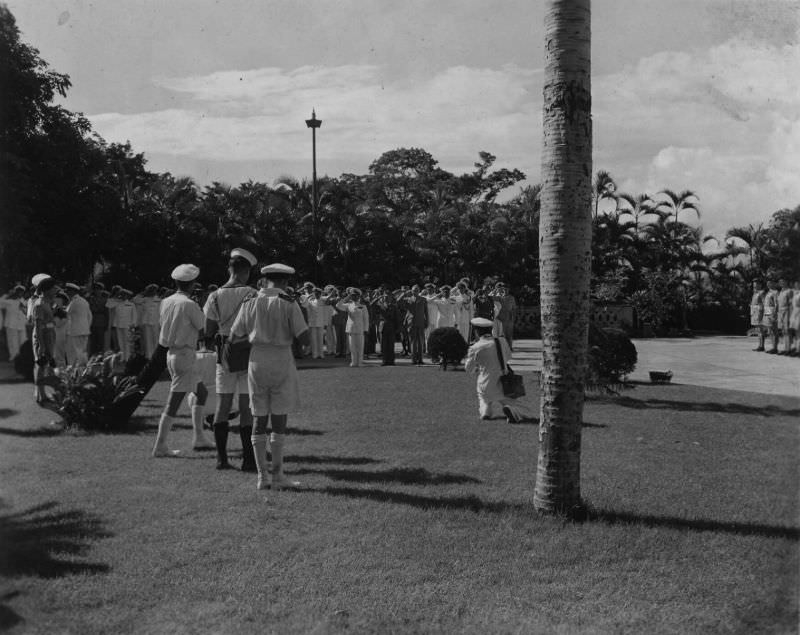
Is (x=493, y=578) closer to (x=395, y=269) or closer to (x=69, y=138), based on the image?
(x=69, y=138)

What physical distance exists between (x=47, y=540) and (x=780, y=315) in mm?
18652

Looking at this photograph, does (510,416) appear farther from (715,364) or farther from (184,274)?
(715,364)

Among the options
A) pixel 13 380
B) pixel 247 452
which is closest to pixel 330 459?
pixel 247 452

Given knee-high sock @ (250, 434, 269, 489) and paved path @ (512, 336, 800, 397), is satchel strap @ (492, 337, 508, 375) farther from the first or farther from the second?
paved path @ (512, 336, 800, 397)

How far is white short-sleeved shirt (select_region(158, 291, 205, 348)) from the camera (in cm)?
820

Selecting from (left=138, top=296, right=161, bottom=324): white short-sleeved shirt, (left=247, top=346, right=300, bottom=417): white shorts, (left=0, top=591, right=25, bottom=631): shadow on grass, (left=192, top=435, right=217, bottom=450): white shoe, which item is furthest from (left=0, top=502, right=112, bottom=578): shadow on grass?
(left=138, top=296, right=161, bottom=324): white short-sleeved shirt

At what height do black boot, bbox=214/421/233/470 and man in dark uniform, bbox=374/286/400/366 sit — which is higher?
man in dark uniform, bbox=374/286/400/366

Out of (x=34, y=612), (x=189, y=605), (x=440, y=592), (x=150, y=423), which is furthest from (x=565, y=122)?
(x=150, y=423)

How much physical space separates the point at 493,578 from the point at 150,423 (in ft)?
22.1

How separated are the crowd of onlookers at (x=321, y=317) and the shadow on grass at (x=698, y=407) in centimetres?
701

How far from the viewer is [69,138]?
1551 centimetres

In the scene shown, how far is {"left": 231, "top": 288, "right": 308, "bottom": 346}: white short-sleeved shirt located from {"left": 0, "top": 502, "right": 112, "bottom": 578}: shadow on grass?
77.8 inches

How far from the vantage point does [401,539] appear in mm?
5645

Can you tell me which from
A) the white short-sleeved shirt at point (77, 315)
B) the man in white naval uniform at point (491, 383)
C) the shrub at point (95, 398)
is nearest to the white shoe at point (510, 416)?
the man in white naval uniform at point (491, 383)
